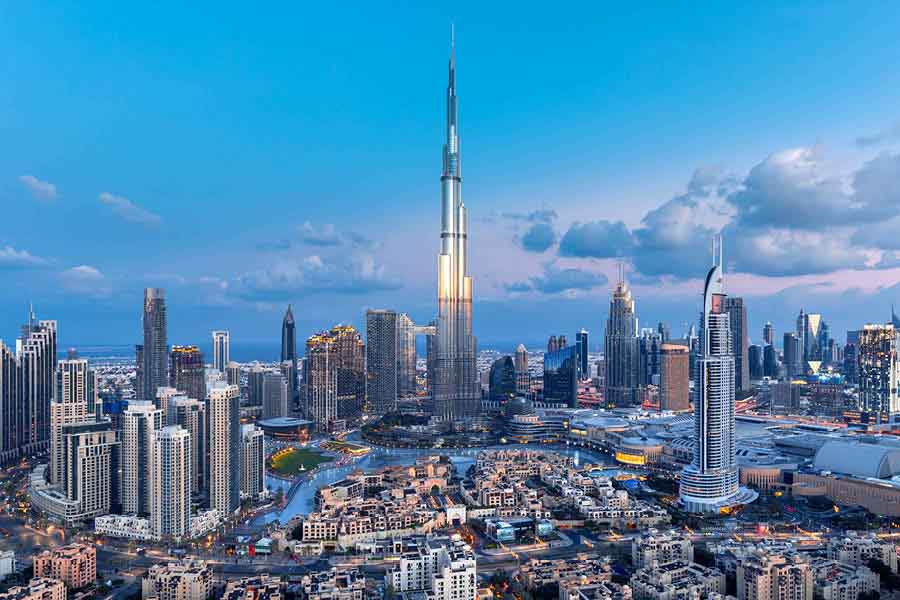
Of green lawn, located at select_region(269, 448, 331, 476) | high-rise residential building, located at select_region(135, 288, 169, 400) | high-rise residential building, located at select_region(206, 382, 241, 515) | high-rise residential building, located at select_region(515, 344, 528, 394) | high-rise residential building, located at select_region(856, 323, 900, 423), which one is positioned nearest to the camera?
high-rise residential building, located at select_region(206, 382, 241, 515)

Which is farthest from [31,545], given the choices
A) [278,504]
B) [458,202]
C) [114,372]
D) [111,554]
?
[114,372]

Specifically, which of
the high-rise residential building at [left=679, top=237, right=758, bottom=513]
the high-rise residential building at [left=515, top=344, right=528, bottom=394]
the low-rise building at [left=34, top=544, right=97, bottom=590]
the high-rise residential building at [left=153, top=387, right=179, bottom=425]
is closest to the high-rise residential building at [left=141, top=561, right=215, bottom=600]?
the low-rise building at [left=34, top=544, right=97, bottom=590]

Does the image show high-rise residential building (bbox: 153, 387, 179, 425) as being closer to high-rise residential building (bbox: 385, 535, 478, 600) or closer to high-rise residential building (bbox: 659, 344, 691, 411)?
high-rise residential building (bbox: 385, 535, 478, 600)

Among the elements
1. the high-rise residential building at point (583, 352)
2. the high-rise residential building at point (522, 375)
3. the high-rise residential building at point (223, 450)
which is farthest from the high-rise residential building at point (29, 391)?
the high-rise residential building at point (583, 352)

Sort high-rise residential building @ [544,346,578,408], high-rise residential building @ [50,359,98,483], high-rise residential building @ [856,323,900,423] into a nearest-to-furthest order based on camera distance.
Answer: high-rise residential building @ [50,359,98,483]
high-rise residential building @ [856,323,900,423]
high-rise residential building @ [544,346,578,408]

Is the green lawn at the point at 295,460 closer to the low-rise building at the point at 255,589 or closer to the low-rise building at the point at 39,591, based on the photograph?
the low-rise building at the point at 255,589

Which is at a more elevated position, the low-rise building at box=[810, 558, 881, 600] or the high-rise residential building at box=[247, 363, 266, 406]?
the high-rise residential building at box=[247, 363, 266, 406]

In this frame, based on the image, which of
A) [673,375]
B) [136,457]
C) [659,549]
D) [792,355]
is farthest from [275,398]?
[792,355]

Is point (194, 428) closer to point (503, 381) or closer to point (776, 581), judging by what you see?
point (776, 581)
